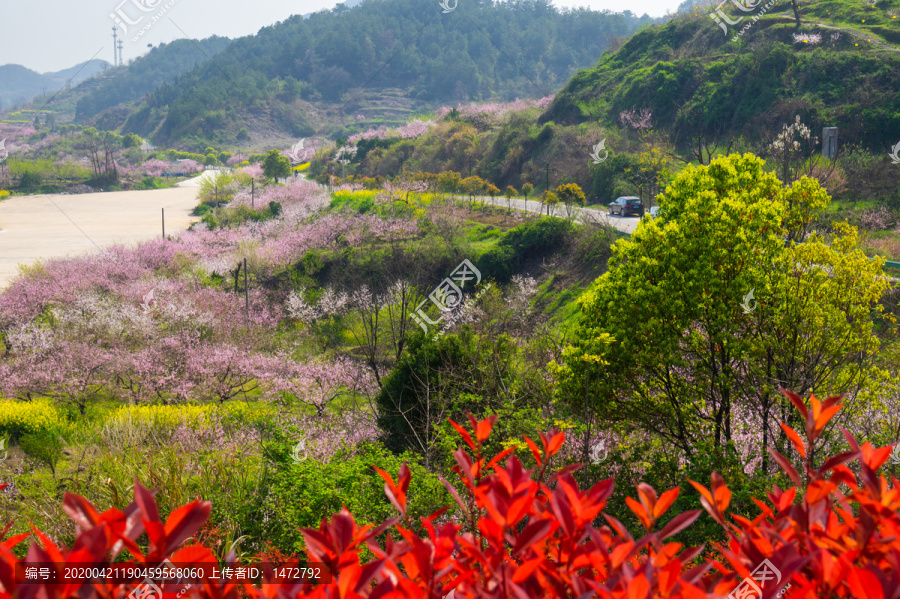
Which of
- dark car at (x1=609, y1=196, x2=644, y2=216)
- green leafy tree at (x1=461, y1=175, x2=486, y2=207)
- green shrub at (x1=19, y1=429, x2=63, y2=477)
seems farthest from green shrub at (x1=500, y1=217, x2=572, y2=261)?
green shrub at (x1=19, y1=429, x2=63, y2=477)

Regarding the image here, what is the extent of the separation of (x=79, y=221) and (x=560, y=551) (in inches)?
1700

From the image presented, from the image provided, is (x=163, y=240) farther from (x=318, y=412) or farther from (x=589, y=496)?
(x=589, y=496)

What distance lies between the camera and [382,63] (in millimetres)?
109125

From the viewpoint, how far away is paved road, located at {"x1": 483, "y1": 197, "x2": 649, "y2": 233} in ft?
74.3

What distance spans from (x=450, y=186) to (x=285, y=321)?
14.8m

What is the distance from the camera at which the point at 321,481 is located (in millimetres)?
5895

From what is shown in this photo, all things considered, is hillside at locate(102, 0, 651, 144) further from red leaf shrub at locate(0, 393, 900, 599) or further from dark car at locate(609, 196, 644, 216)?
red leaf shrub at locate(0, 393, 900, 599)

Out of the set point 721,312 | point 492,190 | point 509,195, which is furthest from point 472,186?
point 721,312

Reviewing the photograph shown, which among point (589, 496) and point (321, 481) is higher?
point (589, 496)

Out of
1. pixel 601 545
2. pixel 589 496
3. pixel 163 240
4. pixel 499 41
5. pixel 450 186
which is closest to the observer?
pixel 601 545

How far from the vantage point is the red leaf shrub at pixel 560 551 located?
3.69 feet

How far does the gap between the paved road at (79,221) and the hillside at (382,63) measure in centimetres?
4585

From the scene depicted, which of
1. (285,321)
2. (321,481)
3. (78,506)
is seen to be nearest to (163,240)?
(285,321)

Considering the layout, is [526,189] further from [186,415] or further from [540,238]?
[186,415]
